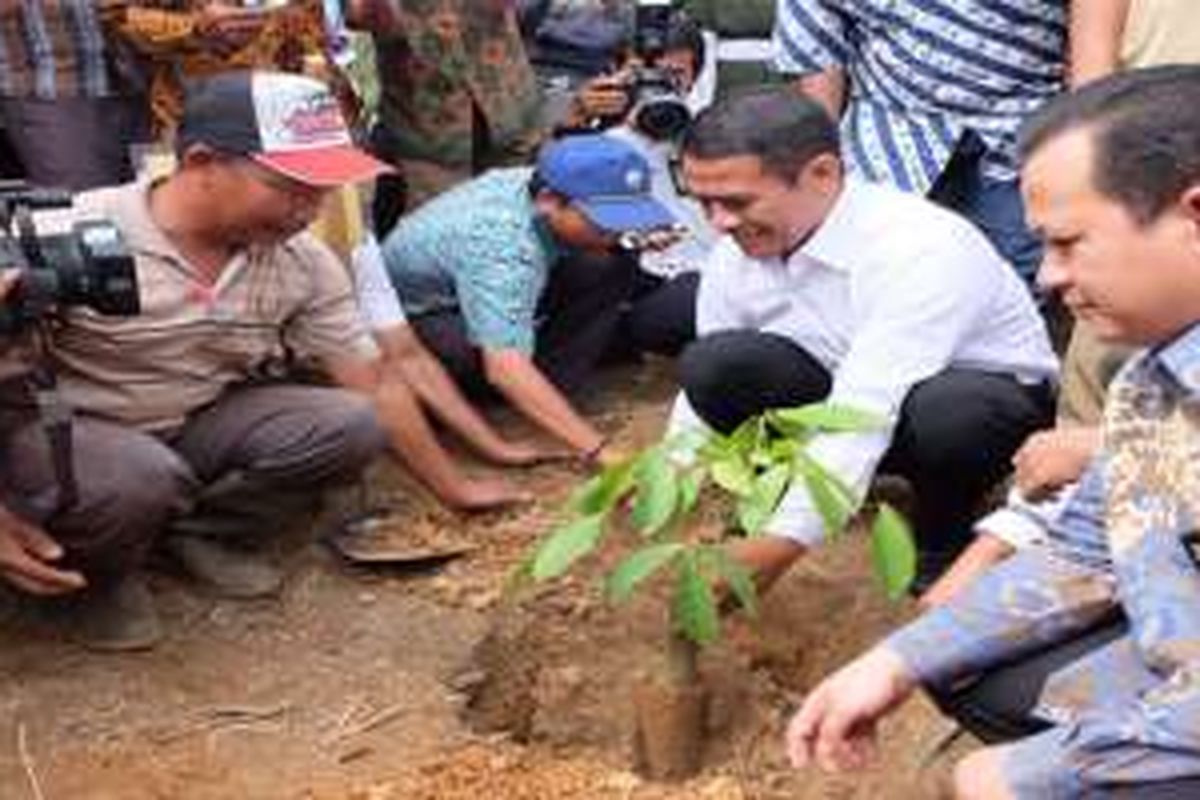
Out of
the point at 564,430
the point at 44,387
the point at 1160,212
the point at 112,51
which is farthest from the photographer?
the point at 564,430

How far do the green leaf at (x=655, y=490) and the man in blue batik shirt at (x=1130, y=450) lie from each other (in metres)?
0.36

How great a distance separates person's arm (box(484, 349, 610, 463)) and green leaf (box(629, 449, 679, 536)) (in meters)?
1.72

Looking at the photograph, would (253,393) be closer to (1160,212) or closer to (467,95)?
(467,95)

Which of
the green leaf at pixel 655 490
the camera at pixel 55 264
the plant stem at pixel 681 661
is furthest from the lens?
the plant stem at pixel 681 661

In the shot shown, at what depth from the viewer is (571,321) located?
473 cm

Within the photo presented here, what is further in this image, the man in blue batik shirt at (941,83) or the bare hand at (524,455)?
the bare hand at (524,455)

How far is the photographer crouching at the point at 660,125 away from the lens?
15.3 feet

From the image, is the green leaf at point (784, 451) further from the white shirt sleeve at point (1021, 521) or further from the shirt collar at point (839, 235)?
the shirt collar at point (839, 235)

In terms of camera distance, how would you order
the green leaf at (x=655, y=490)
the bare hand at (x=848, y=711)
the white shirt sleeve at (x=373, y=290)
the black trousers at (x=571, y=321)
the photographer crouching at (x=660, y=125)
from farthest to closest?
the photographer crouching at (x=660, y=125) < the black trousers at (x=571, y=321) < the white shirt sleeve at (x=373, y=290) < the green leaf at (x=655, y=490) < the bare hand at (x=848, y=711)

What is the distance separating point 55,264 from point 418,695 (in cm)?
100

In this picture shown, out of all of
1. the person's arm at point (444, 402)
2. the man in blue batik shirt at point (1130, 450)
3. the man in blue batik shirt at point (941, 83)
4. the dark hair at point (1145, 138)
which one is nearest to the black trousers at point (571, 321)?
the person's arm at point (444, 402)

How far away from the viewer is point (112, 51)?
403 cm

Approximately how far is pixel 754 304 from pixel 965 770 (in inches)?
66.5

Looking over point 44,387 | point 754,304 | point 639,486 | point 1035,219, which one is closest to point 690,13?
point 754,304
